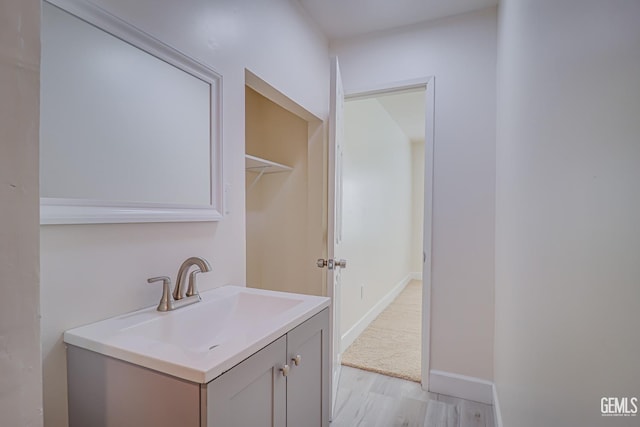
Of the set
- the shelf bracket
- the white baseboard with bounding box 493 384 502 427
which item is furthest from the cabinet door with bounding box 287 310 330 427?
the shelf bracket

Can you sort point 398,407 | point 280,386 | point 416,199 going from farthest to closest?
point 416,199
point 398,407
point 280,386

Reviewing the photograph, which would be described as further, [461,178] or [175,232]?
[461,178]

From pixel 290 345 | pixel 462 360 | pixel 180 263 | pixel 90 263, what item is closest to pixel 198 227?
pixel 180 263

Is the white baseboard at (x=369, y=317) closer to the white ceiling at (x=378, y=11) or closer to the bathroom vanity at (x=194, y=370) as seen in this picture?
the bathroom vanity at (x=194, y=370)

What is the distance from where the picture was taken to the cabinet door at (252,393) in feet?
2.28

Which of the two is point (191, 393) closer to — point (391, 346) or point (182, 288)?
point (182, 288)

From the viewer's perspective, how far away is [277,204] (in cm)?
247

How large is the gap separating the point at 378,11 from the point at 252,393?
85.7 inches

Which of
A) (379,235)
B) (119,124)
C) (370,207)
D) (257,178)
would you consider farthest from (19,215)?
(379,235)

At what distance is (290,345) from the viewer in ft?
3.24

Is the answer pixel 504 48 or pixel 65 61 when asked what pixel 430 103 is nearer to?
pixel 504 48

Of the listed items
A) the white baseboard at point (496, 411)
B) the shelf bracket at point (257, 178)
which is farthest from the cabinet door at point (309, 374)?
the shelf bracket at point (257, 178)

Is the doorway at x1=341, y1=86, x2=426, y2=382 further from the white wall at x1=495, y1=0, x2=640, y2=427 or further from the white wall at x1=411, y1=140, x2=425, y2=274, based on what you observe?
the white wall at x1=495, y1=0, x2=640, y2=427

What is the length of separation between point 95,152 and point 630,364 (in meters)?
1.28
